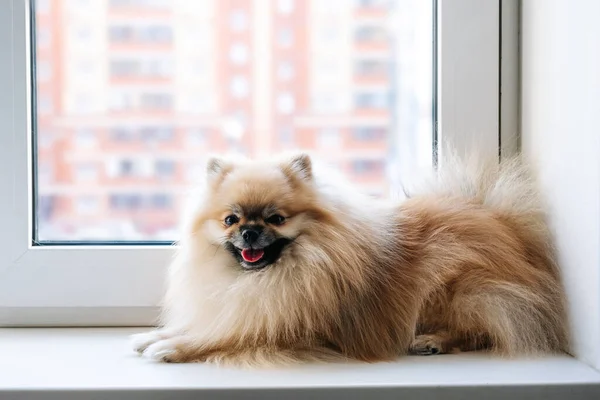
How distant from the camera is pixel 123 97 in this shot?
56.1 inches

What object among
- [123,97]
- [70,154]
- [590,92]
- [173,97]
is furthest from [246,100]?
[590,92]

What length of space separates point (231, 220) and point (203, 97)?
0.39 metres

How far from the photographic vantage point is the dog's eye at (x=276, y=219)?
115 cm

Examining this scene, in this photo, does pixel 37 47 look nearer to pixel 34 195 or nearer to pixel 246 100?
pixel 34 195

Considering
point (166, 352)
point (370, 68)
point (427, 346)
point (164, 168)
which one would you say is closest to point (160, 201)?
point (164, 168)

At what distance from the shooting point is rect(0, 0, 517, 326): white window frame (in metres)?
1.35

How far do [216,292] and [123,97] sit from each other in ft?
1.71

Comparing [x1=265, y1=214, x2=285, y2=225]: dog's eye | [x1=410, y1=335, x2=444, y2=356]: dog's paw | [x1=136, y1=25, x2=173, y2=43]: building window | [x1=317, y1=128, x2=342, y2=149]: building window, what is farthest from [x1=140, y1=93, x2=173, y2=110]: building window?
[x1=410, y1=335, x2=444, y2=356]: dog's paw

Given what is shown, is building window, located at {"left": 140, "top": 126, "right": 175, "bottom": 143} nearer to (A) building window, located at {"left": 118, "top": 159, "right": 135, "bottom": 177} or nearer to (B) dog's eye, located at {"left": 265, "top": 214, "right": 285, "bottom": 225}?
(A) building window, located at {"left": 118, "top": 159, "right": 135, "bottom": 177}

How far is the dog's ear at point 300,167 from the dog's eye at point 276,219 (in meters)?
0.09

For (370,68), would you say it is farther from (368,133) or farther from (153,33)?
(153,33)

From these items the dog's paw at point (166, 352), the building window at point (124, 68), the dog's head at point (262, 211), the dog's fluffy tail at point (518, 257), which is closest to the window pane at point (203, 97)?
the building window at point (124, 68)

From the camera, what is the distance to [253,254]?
3.76 feet

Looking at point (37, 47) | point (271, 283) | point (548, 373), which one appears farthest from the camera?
point (37, 47)
